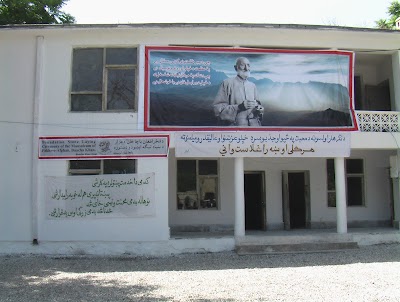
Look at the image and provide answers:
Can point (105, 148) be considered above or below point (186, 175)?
above

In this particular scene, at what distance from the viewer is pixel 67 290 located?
23.8ft

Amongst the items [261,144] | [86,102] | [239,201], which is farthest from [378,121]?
[86,102]

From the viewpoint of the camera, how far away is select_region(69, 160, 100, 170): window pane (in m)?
11.3

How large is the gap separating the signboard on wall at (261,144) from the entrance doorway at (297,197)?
9.55 feet

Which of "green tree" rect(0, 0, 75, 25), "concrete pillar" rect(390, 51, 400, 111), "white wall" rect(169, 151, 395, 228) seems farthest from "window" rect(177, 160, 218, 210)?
"green tree" rect(0, 0, 75, 25)

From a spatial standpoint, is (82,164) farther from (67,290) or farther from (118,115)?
(67,290)

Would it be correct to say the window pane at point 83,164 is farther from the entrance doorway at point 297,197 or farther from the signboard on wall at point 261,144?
the entrance doorway at point 297,197

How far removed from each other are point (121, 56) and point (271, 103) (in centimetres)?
452

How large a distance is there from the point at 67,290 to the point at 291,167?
9.26 meters

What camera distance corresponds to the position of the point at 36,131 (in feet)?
36.6

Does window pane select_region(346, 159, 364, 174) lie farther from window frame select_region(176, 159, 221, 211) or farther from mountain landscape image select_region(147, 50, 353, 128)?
window frame select_region(176, 159, 221, 211)

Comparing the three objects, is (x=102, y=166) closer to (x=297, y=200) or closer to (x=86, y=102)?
(x=86, y=102)

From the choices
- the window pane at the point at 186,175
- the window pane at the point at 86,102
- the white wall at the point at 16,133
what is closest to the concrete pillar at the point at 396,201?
the window pane at the point at 186,175

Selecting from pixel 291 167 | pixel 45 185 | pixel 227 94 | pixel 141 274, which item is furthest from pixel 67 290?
pixel 291 167
